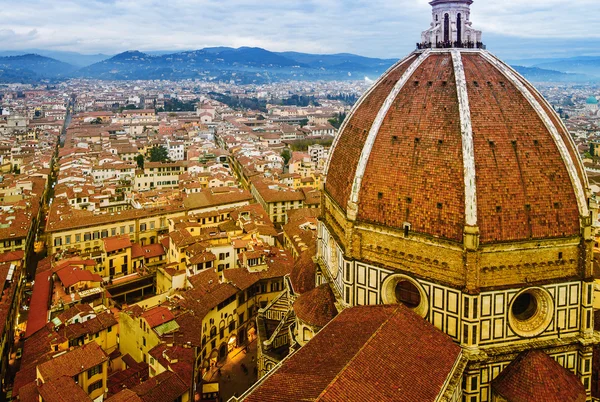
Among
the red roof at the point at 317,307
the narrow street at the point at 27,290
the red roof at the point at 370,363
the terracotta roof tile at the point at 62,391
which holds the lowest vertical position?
the narrow street at the point at 27,290

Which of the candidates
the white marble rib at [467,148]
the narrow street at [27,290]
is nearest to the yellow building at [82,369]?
the narrow street at [27,290]

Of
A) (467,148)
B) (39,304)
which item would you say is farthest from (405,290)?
(39,304)

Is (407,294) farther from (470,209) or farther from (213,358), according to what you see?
(213,358)

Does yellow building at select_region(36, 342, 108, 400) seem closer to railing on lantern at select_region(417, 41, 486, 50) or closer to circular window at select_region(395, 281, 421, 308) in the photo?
circular window at select_region(395, 281, 421, 308)

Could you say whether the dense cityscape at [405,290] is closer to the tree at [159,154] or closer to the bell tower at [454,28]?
the bell tower at [454,28]

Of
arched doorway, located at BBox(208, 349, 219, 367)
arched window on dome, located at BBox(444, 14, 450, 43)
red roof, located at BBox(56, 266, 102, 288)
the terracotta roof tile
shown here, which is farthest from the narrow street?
arched window on dome, located at BBox(444, 14, 450, 43)
